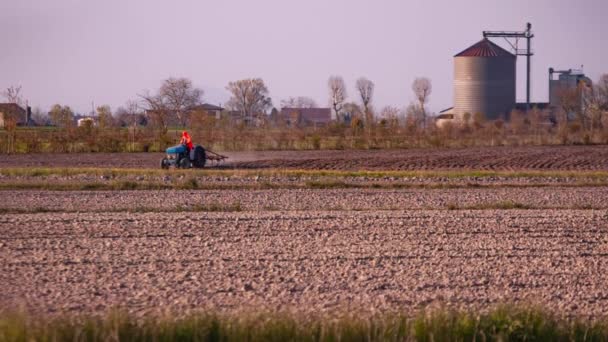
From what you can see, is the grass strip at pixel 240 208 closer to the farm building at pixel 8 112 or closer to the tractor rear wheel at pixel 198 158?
the tractor rear wheel at pixel 198 158

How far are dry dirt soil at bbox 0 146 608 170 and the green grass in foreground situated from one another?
24.6 metres

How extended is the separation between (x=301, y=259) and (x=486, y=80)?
6151 centimetres

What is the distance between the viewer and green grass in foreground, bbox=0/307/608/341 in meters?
8.18

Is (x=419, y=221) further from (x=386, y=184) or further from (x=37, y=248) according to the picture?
(x=386, y=184)

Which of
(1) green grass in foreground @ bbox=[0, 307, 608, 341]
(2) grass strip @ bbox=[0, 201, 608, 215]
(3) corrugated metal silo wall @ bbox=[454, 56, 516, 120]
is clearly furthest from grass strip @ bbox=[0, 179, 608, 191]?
(3) corrugated metal silo wall @ bbox=[454, 56, 516, 120]

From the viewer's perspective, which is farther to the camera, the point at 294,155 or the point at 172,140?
the point at 172,140

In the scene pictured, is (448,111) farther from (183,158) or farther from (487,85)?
(183,158)

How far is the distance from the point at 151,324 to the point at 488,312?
3.59m

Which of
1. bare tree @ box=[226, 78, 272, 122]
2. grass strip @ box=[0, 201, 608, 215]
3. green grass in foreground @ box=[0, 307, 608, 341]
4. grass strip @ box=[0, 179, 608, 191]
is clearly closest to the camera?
green grass in foreground @ box=[0, 307, 608, 341]

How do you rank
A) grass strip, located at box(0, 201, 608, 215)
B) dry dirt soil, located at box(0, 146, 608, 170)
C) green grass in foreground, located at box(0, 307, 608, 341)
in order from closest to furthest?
green grass in foreground, located at box(0, 307, 608, 341) < grass strip, located at box(0, 201, 608, 215) < dry dirt soil, located at box(0, 146, 608, 170)

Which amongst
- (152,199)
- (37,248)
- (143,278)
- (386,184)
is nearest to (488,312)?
(143,278)

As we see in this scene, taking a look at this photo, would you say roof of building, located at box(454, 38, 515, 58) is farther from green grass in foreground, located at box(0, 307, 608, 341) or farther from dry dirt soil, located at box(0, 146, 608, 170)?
green grass in foreground, located at box(0, 307, 608, 341)

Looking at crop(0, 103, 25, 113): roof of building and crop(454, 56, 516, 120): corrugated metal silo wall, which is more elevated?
crop(454, 56, 516, 120): corrugated metal silo wall

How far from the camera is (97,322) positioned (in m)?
8.49
